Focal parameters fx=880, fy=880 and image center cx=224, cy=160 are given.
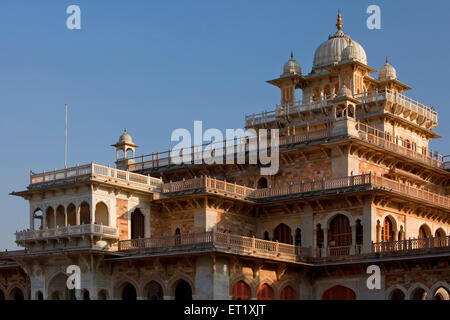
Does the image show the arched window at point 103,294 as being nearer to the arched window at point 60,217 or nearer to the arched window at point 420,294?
the arched window at point 60,217

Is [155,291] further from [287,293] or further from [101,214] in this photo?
[287,293]

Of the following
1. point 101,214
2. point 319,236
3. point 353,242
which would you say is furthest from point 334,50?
point 101,214

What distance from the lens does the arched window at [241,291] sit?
46688 millimetres

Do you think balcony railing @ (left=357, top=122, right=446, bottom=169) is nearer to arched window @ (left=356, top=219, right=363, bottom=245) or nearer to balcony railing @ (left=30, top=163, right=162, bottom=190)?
arched window @ (left=356, top=219, right=363, bottom=245)

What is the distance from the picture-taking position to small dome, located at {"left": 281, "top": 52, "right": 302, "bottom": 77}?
2511 inches

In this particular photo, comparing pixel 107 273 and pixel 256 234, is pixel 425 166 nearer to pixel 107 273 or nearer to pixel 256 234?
pixel 256 234

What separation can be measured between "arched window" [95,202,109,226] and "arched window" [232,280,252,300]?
8847mm

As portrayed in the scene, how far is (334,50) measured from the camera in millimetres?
64250

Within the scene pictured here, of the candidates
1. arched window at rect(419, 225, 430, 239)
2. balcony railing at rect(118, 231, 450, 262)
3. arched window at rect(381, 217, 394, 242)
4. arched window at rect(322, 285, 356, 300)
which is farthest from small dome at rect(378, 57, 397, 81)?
arched window at rect(322, 285, 356, 300)

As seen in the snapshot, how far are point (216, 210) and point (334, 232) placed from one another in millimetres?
6990

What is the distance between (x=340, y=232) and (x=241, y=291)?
7.37 m

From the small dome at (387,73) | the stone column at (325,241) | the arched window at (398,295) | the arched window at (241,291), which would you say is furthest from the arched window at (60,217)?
the small dome at (387,73)

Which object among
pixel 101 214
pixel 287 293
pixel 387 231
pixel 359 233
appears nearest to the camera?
pixel 287 293

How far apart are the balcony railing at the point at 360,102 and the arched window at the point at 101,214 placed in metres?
16.0
